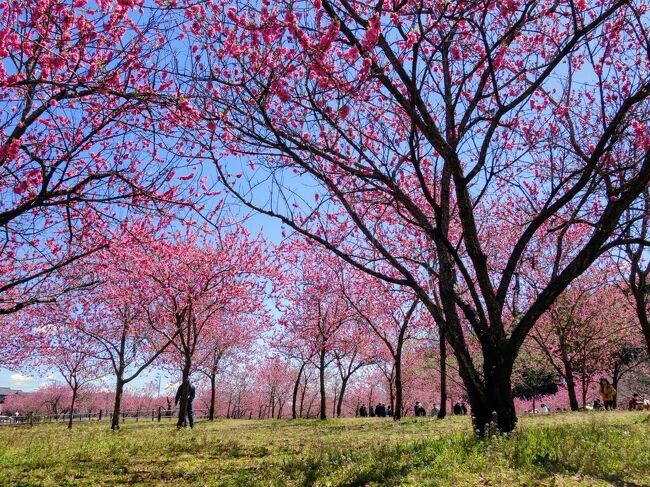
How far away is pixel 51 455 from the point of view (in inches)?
310

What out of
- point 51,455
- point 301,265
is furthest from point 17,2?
point 301,265

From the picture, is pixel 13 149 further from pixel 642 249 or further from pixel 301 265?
pixel 301 265

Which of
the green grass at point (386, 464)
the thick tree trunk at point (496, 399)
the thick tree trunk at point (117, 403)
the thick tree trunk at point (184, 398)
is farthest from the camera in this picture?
the thick tree trunk at point (117, 403)

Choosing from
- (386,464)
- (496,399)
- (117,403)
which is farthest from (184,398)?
(386,464)

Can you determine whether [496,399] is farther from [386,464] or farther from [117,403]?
[117,403]

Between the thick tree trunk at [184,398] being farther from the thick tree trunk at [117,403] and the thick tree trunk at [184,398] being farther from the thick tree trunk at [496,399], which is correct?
the thick tree trunk at [496,399]

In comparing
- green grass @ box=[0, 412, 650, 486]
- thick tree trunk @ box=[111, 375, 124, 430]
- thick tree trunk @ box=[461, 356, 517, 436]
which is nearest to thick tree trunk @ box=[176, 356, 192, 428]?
thick tree trunk @ box=[111, 375, 124, 430]

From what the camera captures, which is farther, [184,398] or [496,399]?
[184,398]

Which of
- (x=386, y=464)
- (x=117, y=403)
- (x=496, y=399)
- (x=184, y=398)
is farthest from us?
(x=117, y=403)

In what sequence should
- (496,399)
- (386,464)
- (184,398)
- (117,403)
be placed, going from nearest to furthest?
(386,464) < (496,399) < (184,398) < (117,403)

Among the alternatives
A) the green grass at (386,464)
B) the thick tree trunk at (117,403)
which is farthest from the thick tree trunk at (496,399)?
the thick tree trunk at (117,403)

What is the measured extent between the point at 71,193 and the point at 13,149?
1.53 metres

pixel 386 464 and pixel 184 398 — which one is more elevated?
pixel 184 398

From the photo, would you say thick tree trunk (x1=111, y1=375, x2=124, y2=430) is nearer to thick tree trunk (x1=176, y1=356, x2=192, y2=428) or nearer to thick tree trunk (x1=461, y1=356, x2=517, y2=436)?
thick tree trunk (x1=176, y1=356, x2=192, y2=428)
